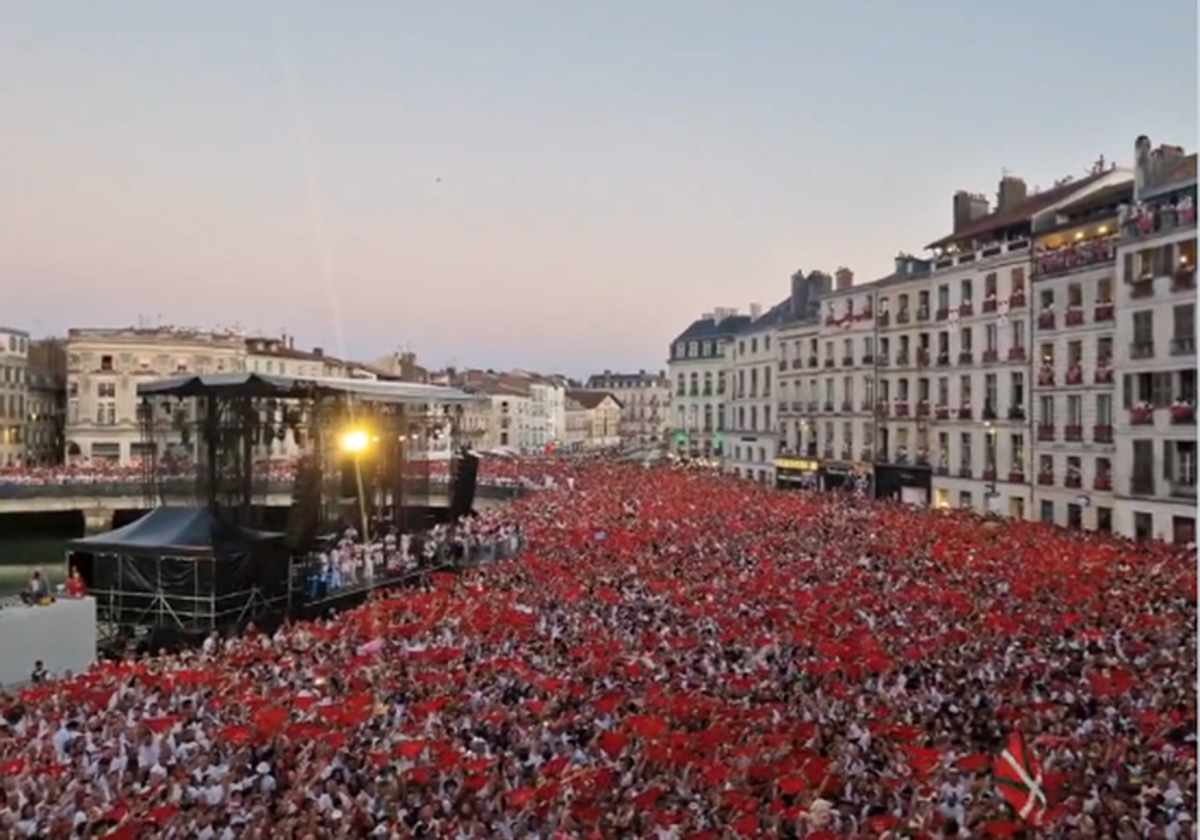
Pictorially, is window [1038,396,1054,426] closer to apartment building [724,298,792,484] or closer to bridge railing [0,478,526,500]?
bridge railing [0,478,526,500]

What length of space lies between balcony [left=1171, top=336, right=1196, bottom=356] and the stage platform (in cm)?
3380

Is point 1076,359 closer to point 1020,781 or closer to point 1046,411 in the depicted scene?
point 1046,411

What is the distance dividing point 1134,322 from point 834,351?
27071 millimetres

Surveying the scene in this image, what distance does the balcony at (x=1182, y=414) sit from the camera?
37.2 m

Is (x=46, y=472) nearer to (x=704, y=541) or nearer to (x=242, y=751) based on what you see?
(x=704, y=541)

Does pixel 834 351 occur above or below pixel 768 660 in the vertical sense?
above

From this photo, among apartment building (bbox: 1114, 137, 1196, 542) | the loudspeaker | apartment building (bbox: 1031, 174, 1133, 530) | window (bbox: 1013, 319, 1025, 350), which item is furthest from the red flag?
window (bbox: 1013, 319, 1025, 350)

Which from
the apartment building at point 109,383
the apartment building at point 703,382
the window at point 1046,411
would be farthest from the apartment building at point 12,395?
the window at point 1046,411

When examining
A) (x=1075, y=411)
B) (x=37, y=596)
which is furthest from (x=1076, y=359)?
(x=37, y=596)

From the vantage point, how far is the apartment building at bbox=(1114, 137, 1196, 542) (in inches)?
1476

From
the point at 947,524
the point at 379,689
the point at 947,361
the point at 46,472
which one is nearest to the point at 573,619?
the point at 379,689

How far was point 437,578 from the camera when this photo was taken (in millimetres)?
29469

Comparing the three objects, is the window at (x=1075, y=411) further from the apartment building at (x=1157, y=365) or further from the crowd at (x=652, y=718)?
the crowd at (x=652, y=718)

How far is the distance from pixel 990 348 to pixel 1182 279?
1419 cm
